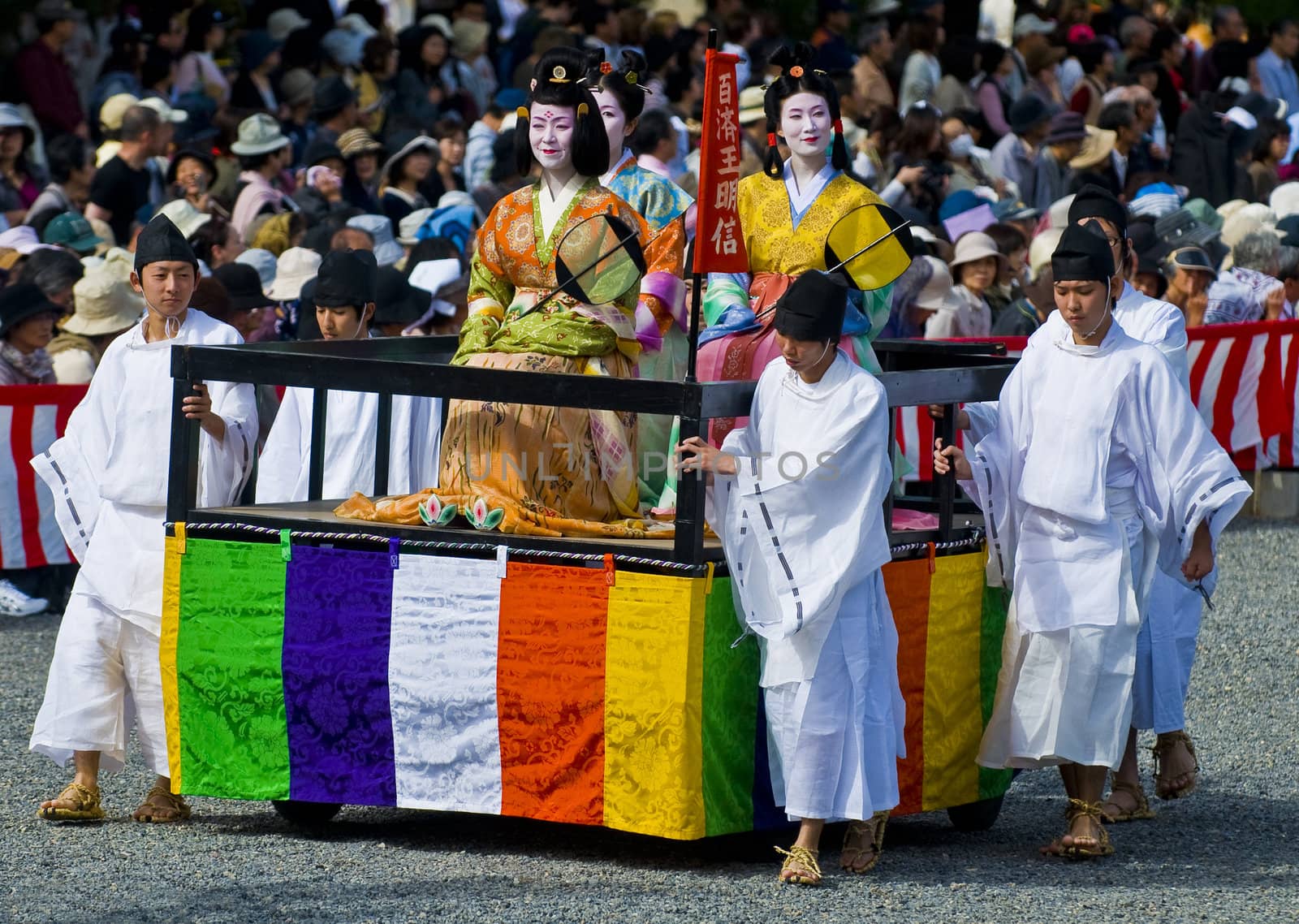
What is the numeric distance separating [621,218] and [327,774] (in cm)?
163

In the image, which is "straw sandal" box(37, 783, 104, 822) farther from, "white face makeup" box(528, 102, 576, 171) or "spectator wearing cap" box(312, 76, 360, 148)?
"spectator wearing cap" box(312, 76, 360, 148)

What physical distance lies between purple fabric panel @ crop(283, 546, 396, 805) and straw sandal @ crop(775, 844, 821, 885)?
1041 mm

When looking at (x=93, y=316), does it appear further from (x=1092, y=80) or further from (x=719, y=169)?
(x=1092, y=80)

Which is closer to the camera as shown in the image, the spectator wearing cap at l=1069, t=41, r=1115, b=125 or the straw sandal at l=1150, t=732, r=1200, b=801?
the straw sandal at l=1150, t=732, r=1200, b=801

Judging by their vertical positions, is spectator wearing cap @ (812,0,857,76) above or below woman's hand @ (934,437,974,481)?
above

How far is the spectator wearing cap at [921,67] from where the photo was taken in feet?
48.7

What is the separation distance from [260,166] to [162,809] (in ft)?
19.1

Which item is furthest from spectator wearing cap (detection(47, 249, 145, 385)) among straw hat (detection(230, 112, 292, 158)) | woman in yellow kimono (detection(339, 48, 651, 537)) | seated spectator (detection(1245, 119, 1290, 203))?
seated spectator (detection(1245, 119, 1290, 203))

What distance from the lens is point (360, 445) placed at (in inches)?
259

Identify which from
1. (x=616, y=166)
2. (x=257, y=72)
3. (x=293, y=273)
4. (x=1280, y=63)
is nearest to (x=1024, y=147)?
(x=257, y=72)

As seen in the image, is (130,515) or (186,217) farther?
(186,217)

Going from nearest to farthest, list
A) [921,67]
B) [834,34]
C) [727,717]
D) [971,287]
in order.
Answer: [727,717] < [971,287] < [921,67] < [834,34]

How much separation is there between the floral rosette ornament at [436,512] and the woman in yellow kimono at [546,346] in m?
0.02

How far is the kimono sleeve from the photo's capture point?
538 cm
